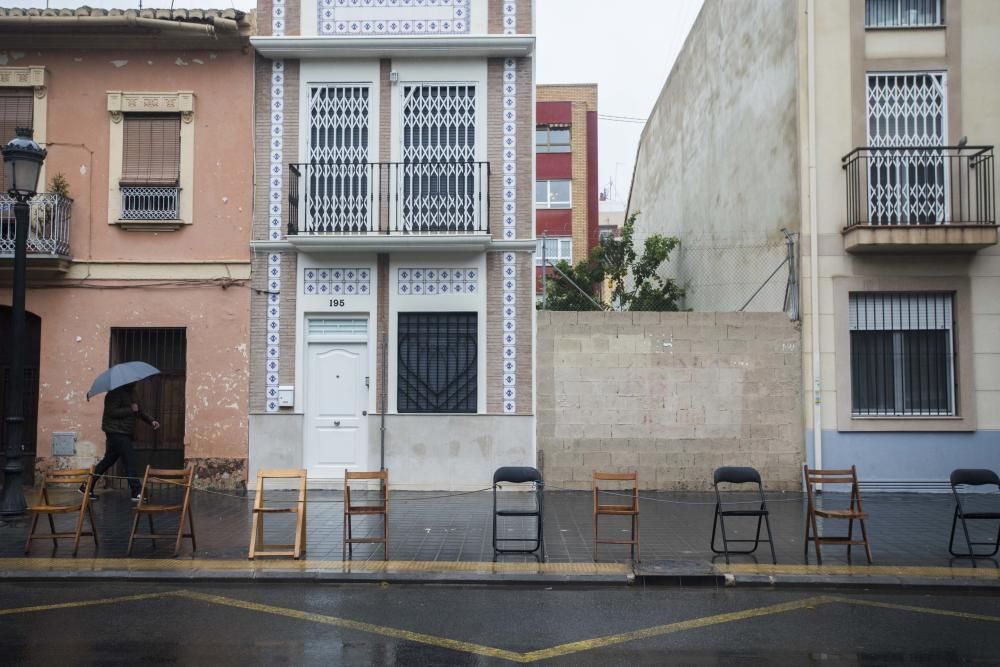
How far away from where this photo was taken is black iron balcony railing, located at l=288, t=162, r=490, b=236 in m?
13.5

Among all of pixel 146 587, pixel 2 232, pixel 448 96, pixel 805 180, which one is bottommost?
pixel 146 587

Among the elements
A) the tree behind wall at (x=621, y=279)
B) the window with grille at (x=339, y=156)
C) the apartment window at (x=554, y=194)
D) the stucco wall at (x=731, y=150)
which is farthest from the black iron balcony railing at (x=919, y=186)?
the apartment window at (x=554, y=194)

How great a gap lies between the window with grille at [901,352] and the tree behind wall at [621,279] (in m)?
5.87

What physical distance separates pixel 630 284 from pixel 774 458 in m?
11.1

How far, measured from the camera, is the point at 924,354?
534 inches

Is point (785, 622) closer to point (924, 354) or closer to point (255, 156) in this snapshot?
point (924, 354)

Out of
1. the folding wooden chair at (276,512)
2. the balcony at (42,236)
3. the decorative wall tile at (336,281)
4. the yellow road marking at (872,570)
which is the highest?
the balcony at (42,236)

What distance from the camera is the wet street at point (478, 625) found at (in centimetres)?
566

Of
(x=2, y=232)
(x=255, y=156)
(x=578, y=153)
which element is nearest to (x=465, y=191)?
(x=255, y=156)

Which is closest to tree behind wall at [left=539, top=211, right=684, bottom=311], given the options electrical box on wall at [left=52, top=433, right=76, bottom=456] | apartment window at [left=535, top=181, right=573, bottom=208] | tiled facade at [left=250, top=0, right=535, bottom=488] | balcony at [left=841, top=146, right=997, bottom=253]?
tiled facade at [left=250, top=0, right=535, bottom=488]

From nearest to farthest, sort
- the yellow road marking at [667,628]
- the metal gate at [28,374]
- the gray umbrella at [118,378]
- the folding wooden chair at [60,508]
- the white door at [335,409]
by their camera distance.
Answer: the yellow road marking at [667,628]
the folding wooden chair at [60,508]
the gray umbrella at [118,378]
the white door at [335,409]
the metal gate at [28,374]

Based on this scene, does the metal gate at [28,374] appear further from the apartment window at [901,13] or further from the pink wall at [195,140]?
the apartment window at [901,13]

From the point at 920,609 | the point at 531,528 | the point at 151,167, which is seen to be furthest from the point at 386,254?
the point at 920,609

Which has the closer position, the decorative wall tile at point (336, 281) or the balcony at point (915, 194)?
the balcony at point (915, 194)
